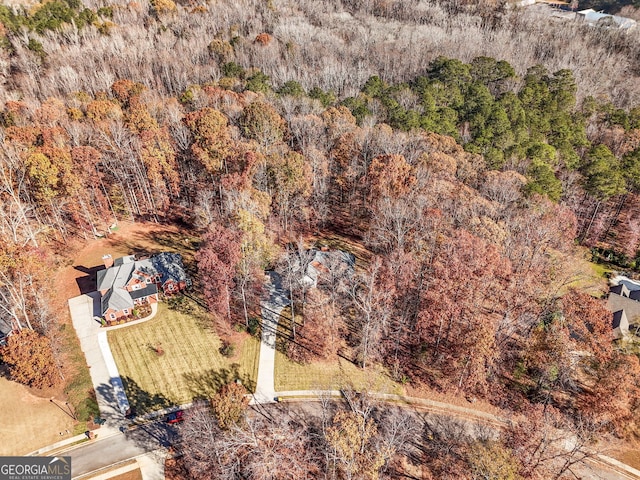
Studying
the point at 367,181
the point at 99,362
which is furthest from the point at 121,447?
the point at 367,181

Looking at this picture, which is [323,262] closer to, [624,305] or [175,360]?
[175,360]

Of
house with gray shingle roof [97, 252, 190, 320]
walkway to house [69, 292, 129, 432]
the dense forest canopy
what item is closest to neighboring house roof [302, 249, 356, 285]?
the dense forest canopy

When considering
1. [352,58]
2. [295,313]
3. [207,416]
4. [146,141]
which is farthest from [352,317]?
[352,58]

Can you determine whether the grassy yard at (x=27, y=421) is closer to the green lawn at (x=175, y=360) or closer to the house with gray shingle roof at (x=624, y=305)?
the green lawn at (x=175, y=360)

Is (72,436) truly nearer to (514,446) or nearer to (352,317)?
(352,317)

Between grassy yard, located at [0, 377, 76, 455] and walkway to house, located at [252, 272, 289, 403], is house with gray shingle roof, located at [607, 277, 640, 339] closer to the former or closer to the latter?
walkway to house, located at [252, 272, 289, 403]

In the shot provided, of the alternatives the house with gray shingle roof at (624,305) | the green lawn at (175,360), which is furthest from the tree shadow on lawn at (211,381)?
the house with gray shingle roof at (624,305)
